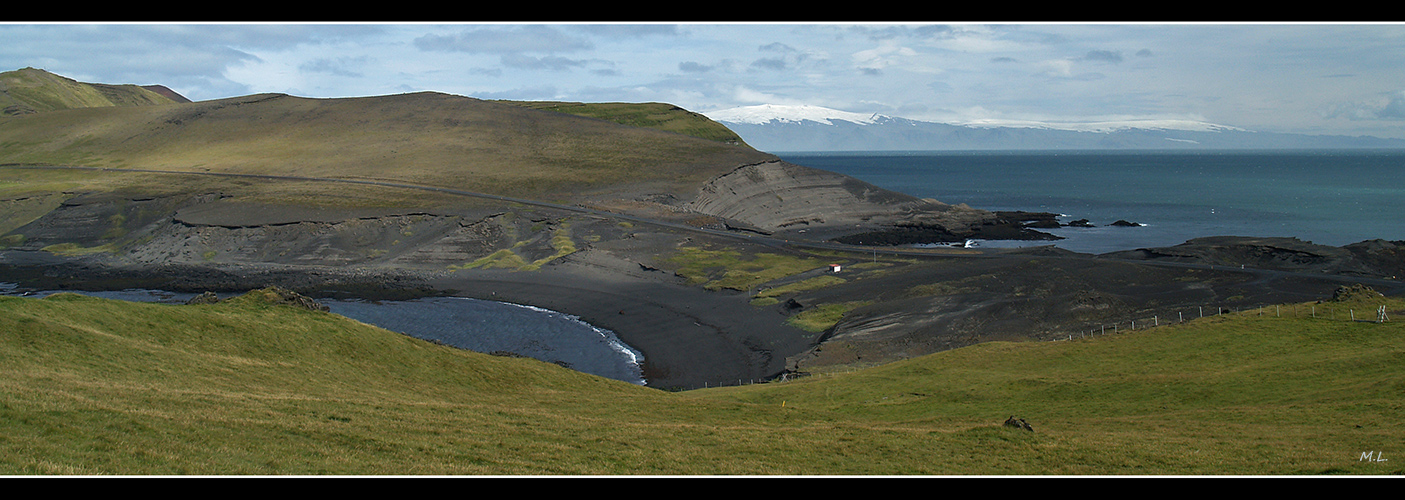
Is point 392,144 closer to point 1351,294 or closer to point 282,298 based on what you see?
point 282,298

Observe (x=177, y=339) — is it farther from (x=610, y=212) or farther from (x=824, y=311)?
(x=610, y=212)

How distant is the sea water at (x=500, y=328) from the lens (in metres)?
64.1

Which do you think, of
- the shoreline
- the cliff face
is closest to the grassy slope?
the cliff face

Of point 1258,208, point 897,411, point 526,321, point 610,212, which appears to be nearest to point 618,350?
point 526,321

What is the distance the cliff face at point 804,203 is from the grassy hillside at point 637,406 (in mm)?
82607

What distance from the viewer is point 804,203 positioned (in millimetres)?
136125

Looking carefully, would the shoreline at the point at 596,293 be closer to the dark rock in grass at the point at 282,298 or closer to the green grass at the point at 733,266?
the green grass at the point at 733,266

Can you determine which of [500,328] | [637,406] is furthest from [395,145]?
[637,406]

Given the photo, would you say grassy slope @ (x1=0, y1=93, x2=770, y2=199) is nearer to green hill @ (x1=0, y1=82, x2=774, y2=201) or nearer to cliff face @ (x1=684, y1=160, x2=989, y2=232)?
green hill @ (x1=0, y1=82, x2=774, y2=201)

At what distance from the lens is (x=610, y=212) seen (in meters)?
121

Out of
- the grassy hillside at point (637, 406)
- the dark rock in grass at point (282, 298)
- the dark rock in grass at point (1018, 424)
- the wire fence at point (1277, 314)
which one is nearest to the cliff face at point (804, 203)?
the wire fence at point (1277, 314)

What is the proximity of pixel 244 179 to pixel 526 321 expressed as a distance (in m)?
89.1

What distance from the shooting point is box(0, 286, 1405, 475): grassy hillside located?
894 inches

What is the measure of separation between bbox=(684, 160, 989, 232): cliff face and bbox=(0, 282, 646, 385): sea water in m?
48.8
